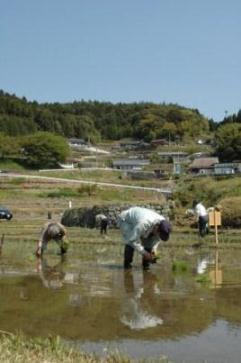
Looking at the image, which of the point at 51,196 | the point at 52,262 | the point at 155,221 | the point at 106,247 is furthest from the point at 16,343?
the point at 51,196

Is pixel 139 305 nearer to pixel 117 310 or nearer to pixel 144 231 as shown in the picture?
pixel 117 310

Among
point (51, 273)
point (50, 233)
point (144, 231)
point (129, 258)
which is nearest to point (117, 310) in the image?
point (51, 273)

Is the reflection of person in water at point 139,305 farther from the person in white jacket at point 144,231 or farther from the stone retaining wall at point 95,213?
the stone retaining wall at point 95,213

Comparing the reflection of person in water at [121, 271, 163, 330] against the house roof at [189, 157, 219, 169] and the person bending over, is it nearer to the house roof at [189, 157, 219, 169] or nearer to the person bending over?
the person bending over

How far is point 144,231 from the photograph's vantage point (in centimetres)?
1262

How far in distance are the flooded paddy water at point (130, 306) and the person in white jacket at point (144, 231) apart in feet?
1.31

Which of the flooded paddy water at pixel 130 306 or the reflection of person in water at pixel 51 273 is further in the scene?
the reflection of person in water at pixel 51 273

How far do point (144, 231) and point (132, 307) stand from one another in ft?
14.7

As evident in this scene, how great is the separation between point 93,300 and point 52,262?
241 inches

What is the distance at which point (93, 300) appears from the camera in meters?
8.66

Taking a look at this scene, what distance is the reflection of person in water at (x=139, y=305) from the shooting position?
7.08m

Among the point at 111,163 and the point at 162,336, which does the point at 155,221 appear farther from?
the point at 111,163

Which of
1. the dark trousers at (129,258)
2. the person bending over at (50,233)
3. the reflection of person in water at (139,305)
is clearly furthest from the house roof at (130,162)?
the reflection of person in water at (139,305)

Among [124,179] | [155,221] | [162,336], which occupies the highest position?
[124,179]
